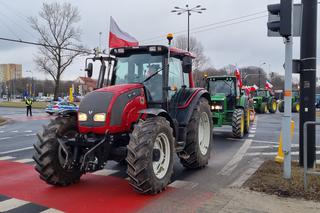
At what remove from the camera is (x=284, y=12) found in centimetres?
662

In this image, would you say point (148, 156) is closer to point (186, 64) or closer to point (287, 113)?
point (186, 64)

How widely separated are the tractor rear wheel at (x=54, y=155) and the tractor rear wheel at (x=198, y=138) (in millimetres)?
2412

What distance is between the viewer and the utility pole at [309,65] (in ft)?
25.2

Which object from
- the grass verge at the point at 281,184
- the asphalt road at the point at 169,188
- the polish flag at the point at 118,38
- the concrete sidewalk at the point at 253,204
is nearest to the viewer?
the concrete sidewalk at the point at 253,204

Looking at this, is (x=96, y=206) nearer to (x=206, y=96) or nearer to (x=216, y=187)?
(x=216, y=187)

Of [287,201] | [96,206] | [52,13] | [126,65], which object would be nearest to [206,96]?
[126,65]

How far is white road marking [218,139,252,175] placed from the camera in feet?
27.6

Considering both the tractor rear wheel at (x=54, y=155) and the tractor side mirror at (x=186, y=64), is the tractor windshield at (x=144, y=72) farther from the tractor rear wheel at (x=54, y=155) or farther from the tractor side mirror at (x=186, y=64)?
the tractor rear wheel at (x=54, y=155)

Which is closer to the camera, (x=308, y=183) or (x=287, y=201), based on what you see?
(x=287, y=201)

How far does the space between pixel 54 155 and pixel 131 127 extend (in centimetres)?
147

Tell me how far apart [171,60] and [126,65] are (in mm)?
980

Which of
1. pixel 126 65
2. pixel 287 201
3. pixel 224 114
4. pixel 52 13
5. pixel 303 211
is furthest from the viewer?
pixel 52 13

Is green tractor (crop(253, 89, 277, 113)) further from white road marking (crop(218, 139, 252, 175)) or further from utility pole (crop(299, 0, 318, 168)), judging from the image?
utility pole (crop(299, 0, 318, 168))

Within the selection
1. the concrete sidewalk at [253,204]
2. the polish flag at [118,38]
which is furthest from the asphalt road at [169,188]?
the polish flag at [118,38]
